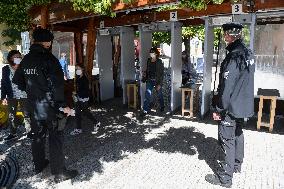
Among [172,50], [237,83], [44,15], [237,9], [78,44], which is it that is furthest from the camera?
[78,44]

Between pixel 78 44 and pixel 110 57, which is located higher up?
pixel 78 44

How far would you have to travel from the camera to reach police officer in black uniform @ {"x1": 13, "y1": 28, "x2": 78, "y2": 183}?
14.6 ft

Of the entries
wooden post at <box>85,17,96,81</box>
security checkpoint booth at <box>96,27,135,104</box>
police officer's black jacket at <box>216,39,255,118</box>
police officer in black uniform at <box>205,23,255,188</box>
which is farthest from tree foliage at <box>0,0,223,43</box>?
security checkpoint booth at <box>96,27,135,104</box>

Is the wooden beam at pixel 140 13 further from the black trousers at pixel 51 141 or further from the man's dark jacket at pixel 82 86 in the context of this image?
the black trousers at pixel 51 141

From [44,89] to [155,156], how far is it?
238 centimetres

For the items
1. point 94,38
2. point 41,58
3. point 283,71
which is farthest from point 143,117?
point 41,58

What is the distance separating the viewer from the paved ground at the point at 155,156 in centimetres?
465

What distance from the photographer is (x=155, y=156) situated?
5.69m

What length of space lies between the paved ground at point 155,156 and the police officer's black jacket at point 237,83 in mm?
1152

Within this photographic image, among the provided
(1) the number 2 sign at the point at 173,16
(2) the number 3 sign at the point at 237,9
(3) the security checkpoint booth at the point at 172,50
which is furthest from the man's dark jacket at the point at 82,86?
(2) the number 3 sign at the point at 237,9

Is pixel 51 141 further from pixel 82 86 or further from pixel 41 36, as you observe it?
pixel 82 86

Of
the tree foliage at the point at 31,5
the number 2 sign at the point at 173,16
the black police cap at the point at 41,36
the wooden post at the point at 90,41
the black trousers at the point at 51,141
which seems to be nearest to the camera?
the black police cap at the point at 41,36

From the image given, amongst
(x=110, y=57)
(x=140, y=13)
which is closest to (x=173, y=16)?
(x=140, y=13)

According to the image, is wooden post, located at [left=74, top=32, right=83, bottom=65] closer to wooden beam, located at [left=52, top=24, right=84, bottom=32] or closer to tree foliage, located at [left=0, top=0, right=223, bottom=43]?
wooden beam, located at [left=52, top=24, right=84, bottom=32]
